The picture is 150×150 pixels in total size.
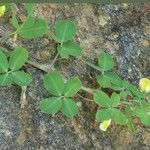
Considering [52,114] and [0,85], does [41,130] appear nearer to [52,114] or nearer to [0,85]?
[52,114]

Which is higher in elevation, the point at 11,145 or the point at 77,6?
the point at 77,6

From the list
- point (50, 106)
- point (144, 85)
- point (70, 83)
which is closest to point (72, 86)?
point (70, 83)

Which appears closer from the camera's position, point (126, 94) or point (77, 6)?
point (126, 94)

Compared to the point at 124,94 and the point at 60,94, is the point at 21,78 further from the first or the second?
the point at 124,94

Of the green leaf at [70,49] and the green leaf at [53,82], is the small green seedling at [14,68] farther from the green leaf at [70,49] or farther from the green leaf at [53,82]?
the green leaf at [70,49]

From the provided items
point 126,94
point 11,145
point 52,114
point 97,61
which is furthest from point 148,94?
point 11,145

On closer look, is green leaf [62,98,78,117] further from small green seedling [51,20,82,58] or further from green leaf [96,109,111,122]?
small green seedling [51,20,82,58]
